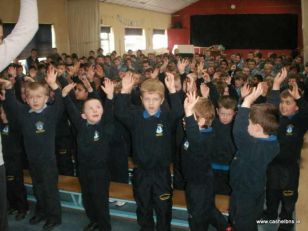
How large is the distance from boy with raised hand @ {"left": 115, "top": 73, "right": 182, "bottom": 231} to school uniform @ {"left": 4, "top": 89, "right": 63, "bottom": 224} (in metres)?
0.83

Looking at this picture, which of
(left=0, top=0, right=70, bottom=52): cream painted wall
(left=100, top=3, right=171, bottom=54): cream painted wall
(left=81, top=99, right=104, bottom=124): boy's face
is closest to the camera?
(left=81, top=99, right=104, bottom=124): boy's face

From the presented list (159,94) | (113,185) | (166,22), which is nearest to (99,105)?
(159,94)

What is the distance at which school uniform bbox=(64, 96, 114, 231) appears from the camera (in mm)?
3389

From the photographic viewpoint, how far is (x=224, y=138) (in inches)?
143

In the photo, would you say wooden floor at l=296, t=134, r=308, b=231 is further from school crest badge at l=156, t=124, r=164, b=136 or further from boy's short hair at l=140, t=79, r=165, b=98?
boy's short hair at l=140, t=79, r=165, b=98

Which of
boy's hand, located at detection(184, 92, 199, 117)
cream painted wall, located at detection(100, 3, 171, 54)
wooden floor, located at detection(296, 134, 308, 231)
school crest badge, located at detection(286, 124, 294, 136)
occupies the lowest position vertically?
wooden floor, located at detection(296, 134, 308, 231)

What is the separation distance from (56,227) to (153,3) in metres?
14.4

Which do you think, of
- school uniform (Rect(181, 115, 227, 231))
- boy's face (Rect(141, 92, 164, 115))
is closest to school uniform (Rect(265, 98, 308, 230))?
school uniform (Rect(181, 115, 227, 231))

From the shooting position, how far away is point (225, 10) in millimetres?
20797

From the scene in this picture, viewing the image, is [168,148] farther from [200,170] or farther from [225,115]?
[225,115]

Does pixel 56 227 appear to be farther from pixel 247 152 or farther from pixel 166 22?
pixel 166 22

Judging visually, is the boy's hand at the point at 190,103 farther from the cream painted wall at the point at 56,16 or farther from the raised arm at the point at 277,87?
the cream painted wall at the point at 56,16

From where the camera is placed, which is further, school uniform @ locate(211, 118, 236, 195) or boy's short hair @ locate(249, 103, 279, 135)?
school uniform @ locate(211, 118, 236, 195)

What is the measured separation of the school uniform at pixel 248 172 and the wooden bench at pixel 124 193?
0.56m
